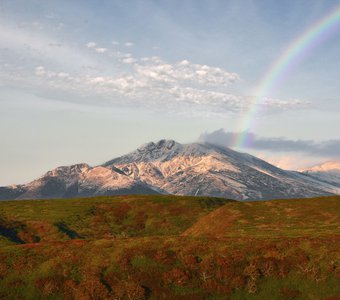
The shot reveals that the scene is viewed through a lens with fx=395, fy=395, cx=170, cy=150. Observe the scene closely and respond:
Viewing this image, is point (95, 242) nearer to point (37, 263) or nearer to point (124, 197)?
point (37, 263)

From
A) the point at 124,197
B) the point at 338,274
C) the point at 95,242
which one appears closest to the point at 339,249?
the point at 338,274

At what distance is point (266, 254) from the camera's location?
39500mm

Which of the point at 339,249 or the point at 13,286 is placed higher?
the point at 339,249

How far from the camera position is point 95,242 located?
43688mm

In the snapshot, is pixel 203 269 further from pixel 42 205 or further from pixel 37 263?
pixel 42 205

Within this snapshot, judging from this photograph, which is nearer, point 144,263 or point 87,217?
point 144,263

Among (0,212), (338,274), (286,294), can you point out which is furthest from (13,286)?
(0,212)

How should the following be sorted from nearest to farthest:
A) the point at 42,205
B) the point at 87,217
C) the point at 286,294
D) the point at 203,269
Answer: the point at 286,294
the point at 203,269
the point at 87,217
the point at 42,205

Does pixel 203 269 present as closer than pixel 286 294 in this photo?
No

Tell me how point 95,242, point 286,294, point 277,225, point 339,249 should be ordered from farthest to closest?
1. point 277,225
2. point 95,242
3. point 339,249
4. point 286,294

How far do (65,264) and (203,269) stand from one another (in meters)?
13.3

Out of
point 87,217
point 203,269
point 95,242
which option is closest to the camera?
point 203,269

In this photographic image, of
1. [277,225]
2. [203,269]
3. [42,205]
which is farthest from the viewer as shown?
[42,205]

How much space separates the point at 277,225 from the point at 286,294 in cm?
3794
